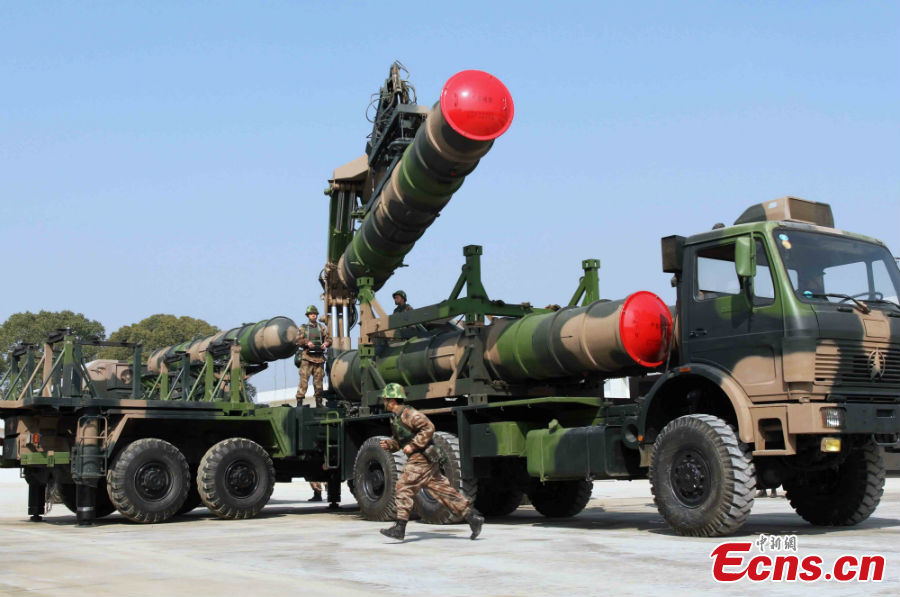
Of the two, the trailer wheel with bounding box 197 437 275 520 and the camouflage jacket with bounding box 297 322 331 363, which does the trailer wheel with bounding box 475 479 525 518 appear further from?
the camouflage jacket with bounding box 297 322 331 363

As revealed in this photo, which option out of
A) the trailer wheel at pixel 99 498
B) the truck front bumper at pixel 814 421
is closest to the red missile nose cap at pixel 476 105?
the truck front bumper at pixel 814 421

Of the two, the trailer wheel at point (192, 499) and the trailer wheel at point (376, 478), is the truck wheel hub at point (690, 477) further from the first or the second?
the trailer wheel at point (192, 499)

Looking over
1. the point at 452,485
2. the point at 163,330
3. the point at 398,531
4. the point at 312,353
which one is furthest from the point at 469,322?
the point at 163,330

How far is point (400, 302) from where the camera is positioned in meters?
15.0

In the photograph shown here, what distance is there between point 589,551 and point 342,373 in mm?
7372

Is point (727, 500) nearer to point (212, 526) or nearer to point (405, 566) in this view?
point (405, 566)

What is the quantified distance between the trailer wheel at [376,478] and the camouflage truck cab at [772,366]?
3.69 meters

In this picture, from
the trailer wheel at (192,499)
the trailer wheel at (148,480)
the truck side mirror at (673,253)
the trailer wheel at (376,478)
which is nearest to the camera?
the truck side mirror at (673,253)

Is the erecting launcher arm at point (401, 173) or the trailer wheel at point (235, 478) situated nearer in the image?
the erecting launcher arm at point (401, 173)

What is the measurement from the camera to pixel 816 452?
30.7 feet

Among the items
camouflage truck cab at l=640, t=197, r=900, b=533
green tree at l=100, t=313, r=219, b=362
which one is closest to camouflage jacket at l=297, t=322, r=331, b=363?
camouflage truck cab at l=640, t=197, r=900, b=533

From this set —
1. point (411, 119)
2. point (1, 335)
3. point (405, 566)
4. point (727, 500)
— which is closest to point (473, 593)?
point (405, 566)

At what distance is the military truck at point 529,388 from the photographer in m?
9.17

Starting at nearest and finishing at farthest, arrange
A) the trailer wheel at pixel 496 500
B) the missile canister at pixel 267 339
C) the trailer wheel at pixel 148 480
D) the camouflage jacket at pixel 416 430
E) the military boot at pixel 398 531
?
the military boot at pixel 398 531, the camouflage jacket at pixel 416 430, the trailer wheel at pixel 148 480, the trailer wheel at pixel 496 500, the missile canister at pixel 267 339
